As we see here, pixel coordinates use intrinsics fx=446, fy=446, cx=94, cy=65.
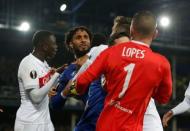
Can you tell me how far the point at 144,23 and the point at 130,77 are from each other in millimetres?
414

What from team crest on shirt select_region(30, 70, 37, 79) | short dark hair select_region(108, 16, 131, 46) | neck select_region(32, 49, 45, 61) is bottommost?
team crest on shirt select_region(30, 70, 37, 79)

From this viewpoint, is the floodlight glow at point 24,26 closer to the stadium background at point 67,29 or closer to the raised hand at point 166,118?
the stadium background at point 67,29

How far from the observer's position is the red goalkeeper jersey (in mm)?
3191

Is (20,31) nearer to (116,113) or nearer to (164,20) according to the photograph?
(164,20)

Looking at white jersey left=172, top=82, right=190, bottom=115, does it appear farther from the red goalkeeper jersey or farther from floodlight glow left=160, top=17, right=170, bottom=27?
floodlight glow left=160, top=17, right=170, bottom=27

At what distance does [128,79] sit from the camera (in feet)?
10.5

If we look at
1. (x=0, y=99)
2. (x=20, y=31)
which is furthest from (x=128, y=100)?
(x=20, y=31)

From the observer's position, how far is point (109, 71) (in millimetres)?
3223

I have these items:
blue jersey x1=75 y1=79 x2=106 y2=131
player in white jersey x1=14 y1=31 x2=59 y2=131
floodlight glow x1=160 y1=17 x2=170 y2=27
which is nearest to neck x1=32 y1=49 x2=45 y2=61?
player in white jersey x1=14 y1=31 x2=59 y2=131

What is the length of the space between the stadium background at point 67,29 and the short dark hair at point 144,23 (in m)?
8.28

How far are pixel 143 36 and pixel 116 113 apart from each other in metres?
0.60

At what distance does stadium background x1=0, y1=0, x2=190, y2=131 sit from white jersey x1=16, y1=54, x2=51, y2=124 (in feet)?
22.9

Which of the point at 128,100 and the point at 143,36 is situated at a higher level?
the point at 143,36

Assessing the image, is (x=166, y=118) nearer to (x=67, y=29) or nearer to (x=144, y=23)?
(x=144, y=23)
